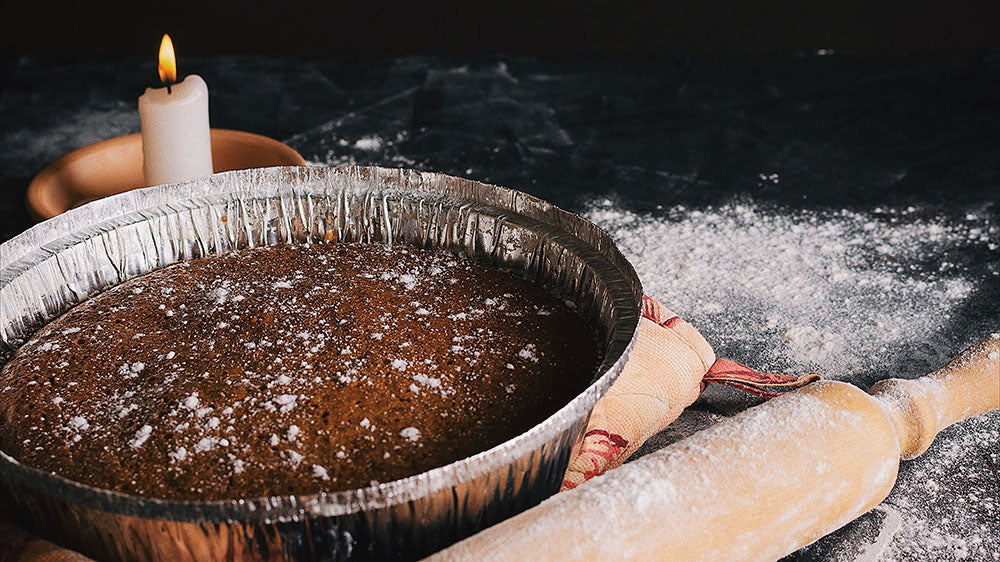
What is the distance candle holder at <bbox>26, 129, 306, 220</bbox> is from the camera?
1.39 meters

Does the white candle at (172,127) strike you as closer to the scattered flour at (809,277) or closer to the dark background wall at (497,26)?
the scattered flour at (809,277)

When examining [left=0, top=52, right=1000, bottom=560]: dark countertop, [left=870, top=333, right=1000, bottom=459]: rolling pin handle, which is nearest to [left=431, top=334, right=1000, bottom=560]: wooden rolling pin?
[left=870, top=333, right=1000, bottom=459]: rolling pin handle

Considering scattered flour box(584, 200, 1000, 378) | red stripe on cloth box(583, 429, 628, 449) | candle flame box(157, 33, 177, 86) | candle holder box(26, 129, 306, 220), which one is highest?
candle flame box(157, 33, 177, 86)

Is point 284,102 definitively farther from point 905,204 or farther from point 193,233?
point 905,204

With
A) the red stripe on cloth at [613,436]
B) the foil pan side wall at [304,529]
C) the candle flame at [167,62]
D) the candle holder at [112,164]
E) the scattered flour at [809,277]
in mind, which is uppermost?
the candle flame at [167,62]

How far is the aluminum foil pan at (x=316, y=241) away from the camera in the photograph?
669 millimetres

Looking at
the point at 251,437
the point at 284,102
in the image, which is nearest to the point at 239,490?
the point at 251,437

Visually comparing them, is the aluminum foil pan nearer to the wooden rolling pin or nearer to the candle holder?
the wooden rolling pin

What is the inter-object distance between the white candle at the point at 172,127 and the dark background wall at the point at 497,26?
3.85ft

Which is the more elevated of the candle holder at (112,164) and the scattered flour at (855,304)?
the candle holder at (112,164)

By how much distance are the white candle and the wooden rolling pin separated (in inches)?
31.0

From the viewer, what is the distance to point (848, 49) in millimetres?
2434

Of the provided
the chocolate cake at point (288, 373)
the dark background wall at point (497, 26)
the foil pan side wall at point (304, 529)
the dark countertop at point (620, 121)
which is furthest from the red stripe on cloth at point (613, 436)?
the dark background wall at point (497, 26)

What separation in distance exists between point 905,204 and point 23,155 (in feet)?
5.43
